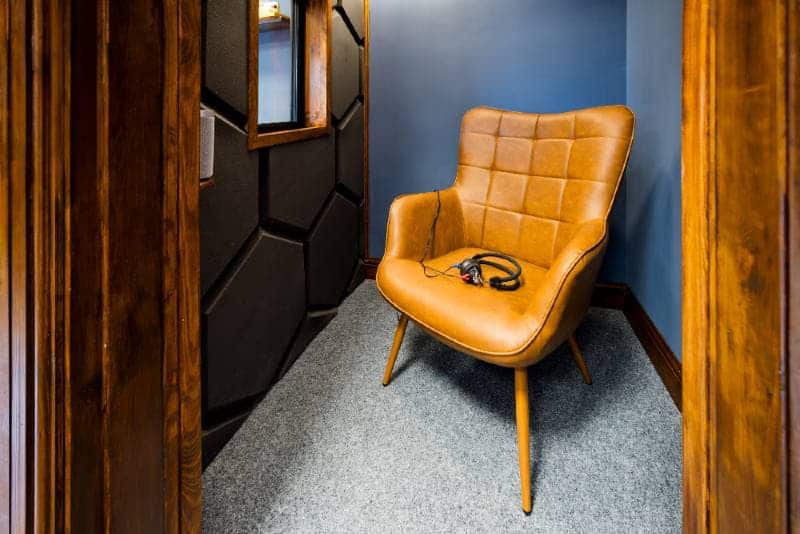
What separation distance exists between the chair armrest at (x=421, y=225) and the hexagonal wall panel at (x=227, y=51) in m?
0.59

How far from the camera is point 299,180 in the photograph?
1.92m

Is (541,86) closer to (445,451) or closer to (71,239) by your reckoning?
(445,451)

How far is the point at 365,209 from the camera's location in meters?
2.94

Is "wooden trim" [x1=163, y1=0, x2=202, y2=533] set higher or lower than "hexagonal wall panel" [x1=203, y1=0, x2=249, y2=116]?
lower

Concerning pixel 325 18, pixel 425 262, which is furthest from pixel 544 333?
pixel 325 18

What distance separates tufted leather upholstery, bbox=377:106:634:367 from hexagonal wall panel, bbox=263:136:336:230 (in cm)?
39

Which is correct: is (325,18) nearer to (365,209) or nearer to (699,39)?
(365,209)

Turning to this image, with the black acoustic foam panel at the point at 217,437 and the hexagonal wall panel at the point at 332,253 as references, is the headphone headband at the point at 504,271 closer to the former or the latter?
the hexagonal wall panel at the point at 332,253

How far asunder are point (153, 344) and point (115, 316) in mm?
109

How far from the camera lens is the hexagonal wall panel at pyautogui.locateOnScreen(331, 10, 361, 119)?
2.31 meters

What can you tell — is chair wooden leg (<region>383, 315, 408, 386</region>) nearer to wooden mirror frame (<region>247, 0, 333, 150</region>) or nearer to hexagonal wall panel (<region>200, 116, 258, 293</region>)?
hexagonal wall panel (<region>200, 116, 258, 293</region>)

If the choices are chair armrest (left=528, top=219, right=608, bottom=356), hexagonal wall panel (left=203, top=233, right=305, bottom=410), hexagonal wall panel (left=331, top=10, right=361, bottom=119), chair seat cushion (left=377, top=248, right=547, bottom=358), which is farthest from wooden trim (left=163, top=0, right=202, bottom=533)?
hexagonal wall panel (left=331, top=10, right=361, bottom=119)

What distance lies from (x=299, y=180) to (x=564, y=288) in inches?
43.9

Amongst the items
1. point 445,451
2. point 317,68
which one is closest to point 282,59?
point 317,68
